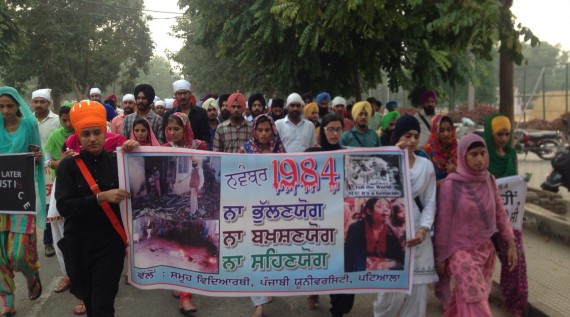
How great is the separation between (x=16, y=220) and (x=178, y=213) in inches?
66.4

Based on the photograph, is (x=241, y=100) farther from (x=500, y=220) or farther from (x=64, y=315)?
(x=500, y=220)

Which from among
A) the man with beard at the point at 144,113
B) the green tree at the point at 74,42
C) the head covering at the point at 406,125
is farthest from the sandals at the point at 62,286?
the green tree at the point at 74,42

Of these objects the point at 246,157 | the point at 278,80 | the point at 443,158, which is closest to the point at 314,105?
the point at 278,80

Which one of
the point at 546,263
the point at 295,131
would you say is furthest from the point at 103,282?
the point at 546,263

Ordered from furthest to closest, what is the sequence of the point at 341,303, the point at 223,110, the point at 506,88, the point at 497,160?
the point at 223,110, the point at 506,88, the point at 497,160, the point at 341,303

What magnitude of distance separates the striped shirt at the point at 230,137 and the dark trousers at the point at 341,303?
7.48ft

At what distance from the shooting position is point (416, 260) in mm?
3912

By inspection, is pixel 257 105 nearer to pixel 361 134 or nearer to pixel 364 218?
pixel 361 134

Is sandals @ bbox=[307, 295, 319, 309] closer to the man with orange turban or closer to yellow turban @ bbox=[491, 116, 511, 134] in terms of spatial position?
the man with orange turban

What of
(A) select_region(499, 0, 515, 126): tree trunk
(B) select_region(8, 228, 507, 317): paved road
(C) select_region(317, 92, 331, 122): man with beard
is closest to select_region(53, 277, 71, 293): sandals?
(B) select_region(8, 228, 507, 317): paved road

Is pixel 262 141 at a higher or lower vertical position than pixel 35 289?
higher

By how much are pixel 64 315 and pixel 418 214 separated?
10.3 feet

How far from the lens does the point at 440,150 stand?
4754 mm

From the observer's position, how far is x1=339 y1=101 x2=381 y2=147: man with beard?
5.81 metres
